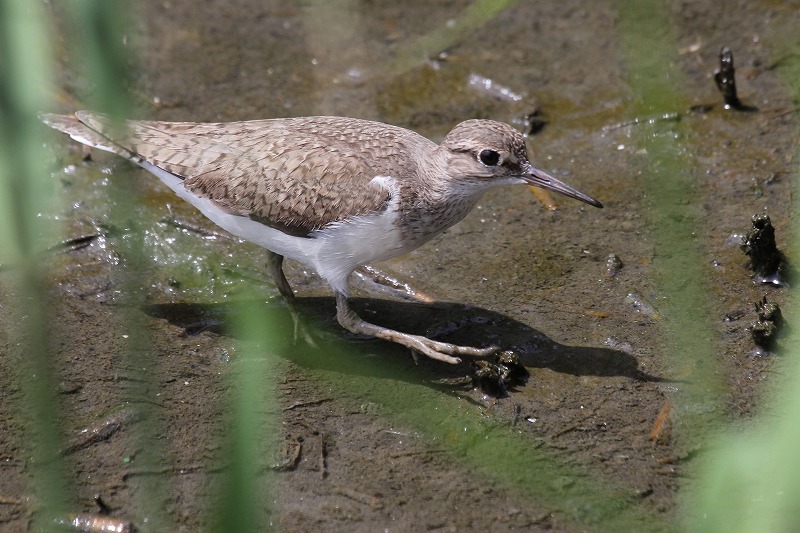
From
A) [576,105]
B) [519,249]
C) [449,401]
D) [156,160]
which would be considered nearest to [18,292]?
[156,160]

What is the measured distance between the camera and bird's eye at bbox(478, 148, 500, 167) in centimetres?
521

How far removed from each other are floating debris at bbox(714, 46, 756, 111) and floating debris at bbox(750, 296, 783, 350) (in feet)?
8.10

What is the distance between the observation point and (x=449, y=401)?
494 centimetres

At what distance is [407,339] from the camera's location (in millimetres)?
5246

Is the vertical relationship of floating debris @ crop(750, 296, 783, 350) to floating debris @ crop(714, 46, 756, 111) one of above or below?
below

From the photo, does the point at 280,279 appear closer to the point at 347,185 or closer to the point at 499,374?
the point at 347,185

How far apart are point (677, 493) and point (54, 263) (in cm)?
396

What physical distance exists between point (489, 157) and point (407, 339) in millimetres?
1144

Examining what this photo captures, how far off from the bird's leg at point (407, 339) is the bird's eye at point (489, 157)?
1055 mm

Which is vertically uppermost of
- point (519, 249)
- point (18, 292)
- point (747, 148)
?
point (747, 148)

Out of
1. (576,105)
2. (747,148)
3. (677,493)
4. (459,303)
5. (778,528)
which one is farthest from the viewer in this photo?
(576,105)

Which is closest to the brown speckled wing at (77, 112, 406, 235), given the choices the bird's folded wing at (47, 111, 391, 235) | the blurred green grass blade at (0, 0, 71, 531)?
the bird's folded wing at (47, 111, 391, 235)

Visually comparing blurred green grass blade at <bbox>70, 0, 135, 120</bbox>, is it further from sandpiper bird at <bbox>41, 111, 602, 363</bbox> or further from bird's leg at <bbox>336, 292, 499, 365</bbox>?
bird's leg at <bbox>336, 292, 499, 365</bbox>

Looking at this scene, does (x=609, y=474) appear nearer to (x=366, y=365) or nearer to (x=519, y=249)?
(x=366, y=365)
